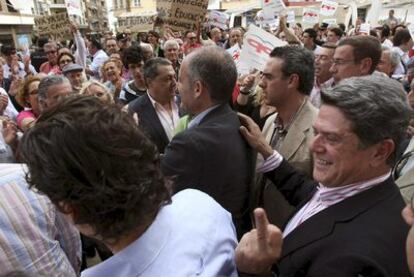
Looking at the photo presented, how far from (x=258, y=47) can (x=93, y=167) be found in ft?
10.2

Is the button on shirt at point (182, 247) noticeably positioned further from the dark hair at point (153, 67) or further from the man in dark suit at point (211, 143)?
the dark hair at point (153, 67)

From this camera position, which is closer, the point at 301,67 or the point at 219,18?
the point at 301,67

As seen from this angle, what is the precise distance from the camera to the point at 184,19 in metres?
6.29

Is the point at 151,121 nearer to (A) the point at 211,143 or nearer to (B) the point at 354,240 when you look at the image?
(A) the point at 211,143

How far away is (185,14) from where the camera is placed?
6.24m

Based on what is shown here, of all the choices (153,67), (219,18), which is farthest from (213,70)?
(219,18)

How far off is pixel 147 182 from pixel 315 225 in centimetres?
66

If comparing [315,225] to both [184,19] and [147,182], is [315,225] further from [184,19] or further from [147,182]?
[184,19]

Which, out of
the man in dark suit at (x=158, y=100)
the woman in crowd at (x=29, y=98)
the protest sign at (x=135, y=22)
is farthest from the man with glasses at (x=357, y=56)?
the protest sign at (x=135, y=22)

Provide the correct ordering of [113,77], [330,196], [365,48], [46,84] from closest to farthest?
[330,196], [46,84], [365,48], [113,77]

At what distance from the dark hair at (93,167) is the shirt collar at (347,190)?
0.74 m

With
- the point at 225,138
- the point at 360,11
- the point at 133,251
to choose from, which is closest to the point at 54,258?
the point at 133,251

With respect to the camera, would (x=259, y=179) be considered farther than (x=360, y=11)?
No

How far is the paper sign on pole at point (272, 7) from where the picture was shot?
20.8 ft
